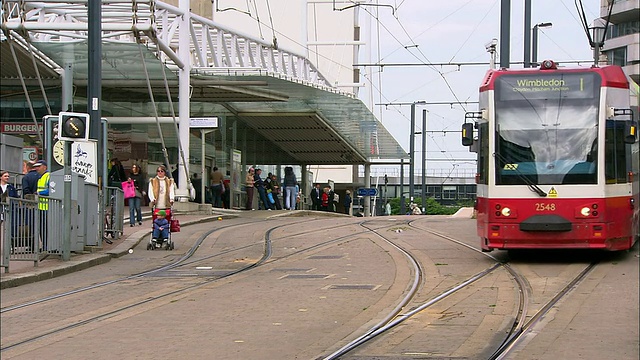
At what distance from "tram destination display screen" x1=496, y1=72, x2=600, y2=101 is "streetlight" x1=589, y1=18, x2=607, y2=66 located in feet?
2.71

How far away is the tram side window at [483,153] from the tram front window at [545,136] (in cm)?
20

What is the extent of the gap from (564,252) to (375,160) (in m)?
42.9

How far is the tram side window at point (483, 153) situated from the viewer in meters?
15.7

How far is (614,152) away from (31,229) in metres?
9.12

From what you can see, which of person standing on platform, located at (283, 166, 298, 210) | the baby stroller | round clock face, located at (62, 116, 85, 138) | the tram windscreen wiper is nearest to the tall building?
the tram windscreen wiper

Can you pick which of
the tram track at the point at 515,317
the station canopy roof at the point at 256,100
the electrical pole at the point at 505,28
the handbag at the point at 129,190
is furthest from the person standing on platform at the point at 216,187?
the tram track at the point at 515,317

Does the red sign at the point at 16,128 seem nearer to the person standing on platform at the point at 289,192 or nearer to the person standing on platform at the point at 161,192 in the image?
the person standing on platform at the point at 289,192

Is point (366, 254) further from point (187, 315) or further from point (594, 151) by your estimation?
point (187, 315)

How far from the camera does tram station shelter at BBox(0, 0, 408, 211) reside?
89.7 feet

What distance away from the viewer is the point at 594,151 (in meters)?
15.1

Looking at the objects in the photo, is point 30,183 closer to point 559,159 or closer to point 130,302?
point 130,302

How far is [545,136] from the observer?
1523 centimetres

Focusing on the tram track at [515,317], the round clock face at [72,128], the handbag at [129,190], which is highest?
the round clock face at [72,128]

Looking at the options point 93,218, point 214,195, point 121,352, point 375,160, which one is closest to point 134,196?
point 93,218
